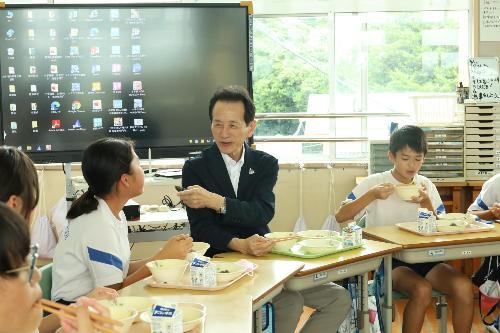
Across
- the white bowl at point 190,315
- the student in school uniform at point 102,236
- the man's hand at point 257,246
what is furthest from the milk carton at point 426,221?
the white bowl at point 190,315

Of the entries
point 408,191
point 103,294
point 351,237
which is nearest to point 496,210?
point 408,191

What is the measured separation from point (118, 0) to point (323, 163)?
82.2 inches

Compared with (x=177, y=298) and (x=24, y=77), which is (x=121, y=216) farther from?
(x=24, y=77)

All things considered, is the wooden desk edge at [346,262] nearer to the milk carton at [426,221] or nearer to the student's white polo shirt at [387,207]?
the milk carton at [426,221]

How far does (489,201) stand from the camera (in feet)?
13.6

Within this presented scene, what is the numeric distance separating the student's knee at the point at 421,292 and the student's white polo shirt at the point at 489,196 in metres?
0.81

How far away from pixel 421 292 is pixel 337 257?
2.41 feet

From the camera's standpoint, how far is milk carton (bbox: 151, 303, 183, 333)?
1.84 m

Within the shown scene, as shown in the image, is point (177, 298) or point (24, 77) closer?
point (177, 298)

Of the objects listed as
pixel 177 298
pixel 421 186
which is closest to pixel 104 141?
pixel 177 298

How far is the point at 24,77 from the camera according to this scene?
14.9 feet

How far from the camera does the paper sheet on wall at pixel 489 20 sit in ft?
17.6

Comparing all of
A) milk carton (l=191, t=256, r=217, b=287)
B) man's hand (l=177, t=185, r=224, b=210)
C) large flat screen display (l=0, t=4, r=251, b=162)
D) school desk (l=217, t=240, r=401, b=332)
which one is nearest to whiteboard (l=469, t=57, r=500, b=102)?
large flat screen display (l=0, t=4, r=251, b=162)

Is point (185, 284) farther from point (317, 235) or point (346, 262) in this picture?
point (317, 235)
